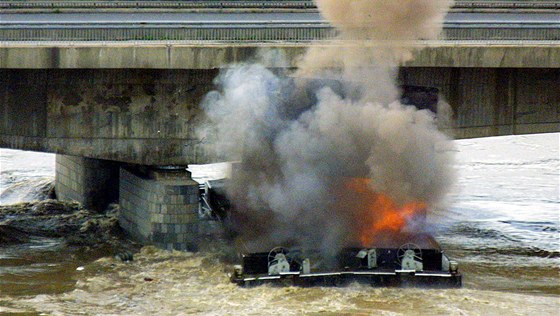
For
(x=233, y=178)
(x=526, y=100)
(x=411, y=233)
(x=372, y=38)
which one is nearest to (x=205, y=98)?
(x=233, y=178)

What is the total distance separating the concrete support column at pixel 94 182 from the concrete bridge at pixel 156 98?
6422 millimetres

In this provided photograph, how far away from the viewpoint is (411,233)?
39.4 metres

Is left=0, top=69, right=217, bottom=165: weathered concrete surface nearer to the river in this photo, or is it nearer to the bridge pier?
the bridge pier

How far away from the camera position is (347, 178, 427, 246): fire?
39.1 m

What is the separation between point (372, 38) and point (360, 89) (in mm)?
2175

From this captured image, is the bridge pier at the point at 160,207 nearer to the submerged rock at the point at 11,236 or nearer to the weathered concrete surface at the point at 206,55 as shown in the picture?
the submerged rock at the point at 11,236

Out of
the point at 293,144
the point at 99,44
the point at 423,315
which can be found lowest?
the point at 423,315

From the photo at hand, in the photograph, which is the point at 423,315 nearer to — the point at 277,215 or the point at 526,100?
the point at 277,215

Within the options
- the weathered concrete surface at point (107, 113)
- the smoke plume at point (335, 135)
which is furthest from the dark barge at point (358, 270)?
the weathered concrete surface at point (107, 113)

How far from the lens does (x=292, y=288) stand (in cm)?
3647

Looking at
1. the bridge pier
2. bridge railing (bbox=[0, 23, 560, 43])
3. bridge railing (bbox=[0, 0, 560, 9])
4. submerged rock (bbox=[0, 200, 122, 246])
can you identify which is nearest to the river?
the bridge pier

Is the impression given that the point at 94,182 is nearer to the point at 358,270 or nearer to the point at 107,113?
the point at 107,113

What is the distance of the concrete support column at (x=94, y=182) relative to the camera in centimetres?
5016

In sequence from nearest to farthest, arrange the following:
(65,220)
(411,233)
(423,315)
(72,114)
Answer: (423,315), (411,233), (72,114), (65,220)
